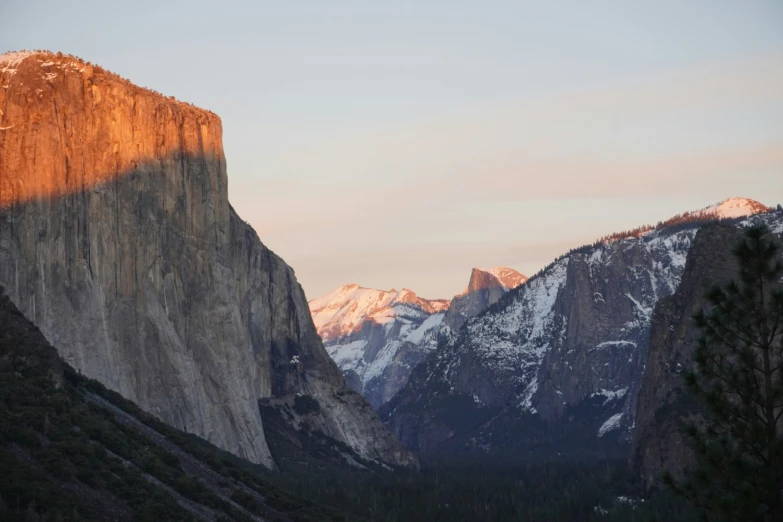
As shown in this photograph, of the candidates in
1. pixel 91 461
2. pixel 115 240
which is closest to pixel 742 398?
pixel 91 461

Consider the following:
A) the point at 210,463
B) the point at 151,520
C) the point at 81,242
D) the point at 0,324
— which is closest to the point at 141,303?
the point at 81,242

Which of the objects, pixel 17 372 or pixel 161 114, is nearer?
pixel 17 372

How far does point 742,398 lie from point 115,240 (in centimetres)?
13491

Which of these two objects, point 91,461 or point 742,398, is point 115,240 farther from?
point 742,398

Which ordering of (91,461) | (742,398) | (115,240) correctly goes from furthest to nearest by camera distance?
(115,240) → (91,461) → (742,398)

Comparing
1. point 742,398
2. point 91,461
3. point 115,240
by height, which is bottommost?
point 91,461

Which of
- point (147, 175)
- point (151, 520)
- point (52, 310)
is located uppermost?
point (147, 175)

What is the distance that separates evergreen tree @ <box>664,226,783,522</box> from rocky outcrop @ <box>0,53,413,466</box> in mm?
Result: 119568

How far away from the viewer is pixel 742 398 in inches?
2078

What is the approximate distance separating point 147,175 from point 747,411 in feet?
472

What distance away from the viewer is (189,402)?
183875 millimetres

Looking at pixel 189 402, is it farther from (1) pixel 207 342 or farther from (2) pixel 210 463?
(2) pixel 210 463

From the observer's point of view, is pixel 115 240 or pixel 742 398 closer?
pixel 742 398

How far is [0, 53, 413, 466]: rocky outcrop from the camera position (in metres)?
164
